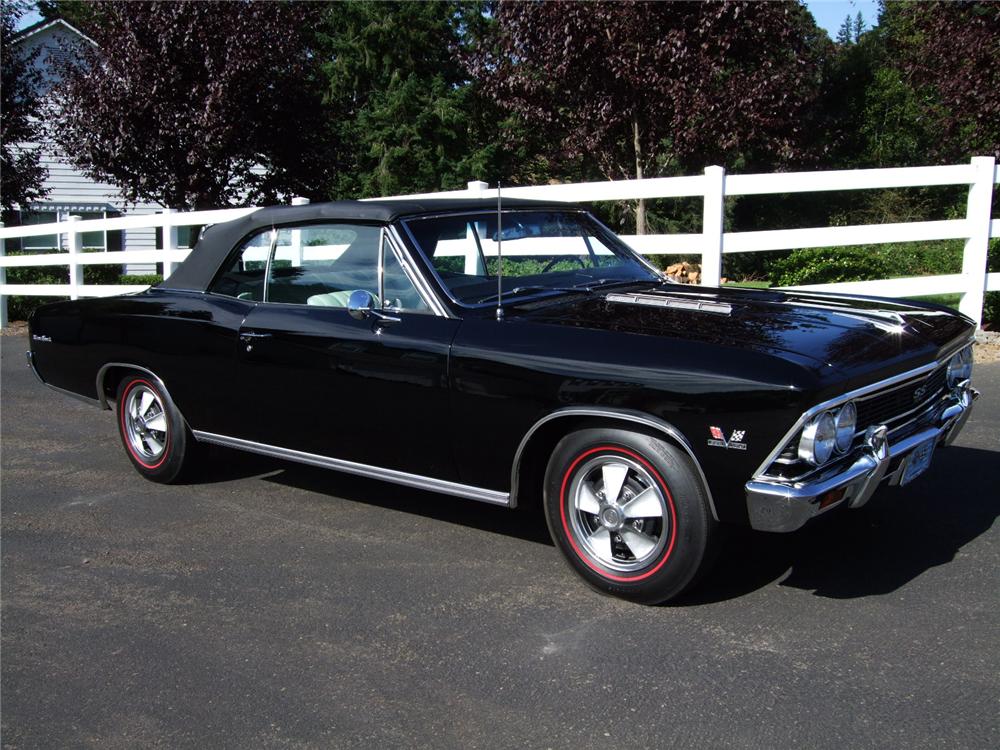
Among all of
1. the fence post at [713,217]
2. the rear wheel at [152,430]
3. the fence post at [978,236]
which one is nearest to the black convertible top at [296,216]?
the rear wheel at [152,430]

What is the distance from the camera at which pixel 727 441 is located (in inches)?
142

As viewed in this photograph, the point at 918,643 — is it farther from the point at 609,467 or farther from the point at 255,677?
the point at 255,677

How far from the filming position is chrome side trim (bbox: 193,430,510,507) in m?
4.38

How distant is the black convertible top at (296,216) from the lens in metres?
4.96

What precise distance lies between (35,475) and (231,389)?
77.4 inches

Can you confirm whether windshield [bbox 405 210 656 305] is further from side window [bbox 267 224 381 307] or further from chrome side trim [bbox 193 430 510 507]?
chrome side trim [bbox 193 430 510 507]

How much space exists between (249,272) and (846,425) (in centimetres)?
331

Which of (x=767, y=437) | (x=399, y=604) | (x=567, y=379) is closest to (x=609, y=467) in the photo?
(x=567, y=379)

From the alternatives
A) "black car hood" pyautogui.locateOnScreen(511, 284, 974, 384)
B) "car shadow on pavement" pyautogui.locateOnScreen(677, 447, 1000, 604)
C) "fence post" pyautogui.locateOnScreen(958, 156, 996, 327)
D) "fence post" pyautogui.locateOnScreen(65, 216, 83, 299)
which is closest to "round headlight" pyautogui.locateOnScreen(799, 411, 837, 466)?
"black car hood" pyautogui.locateOnScreen(511, 284, 974, 384)

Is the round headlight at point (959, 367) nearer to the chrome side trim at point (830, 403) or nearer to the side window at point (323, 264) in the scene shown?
the chrome side trim at point (830, 403)

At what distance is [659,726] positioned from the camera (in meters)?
3.08

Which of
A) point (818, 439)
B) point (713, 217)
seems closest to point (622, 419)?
Result: point (818, 439)

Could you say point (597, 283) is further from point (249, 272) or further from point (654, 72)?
point (654, 72)

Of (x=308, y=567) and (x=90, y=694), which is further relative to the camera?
(x=308, y=567)
